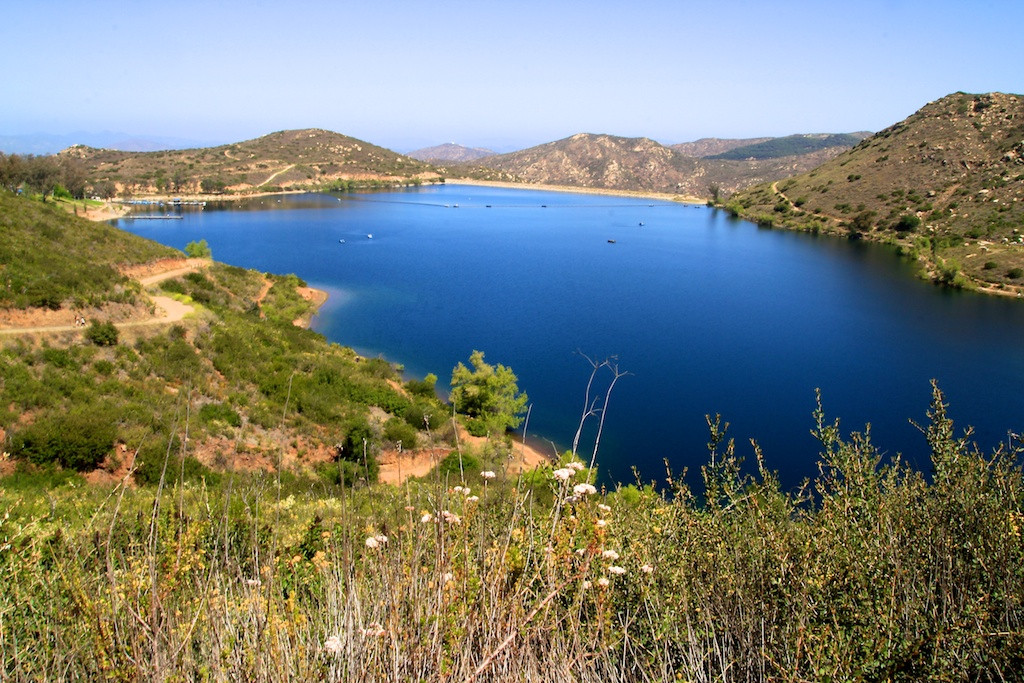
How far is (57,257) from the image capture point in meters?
18.7

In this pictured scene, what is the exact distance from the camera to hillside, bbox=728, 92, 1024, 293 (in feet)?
143

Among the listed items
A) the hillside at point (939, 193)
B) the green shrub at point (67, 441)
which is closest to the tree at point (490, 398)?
the green shrub at point (67, 441)

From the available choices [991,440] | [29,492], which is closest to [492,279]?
[991,440]

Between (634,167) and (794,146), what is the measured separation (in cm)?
5417

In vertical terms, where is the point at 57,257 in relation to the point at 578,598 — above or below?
above

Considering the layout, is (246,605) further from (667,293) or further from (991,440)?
(667,293)

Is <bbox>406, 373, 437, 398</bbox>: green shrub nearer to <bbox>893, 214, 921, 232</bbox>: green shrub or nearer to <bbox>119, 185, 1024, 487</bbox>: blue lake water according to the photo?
<bbox>119, 185, 1024, 487</bbox>: blue lake water

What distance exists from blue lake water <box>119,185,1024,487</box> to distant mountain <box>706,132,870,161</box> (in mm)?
104339

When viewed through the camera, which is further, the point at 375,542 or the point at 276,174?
the point at 276,174

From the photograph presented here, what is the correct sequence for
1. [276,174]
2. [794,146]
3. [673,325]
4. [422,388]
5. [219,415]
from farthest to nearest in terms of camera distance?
[794,146] < [276,174] < [673,325] < [422,388] < [219,415]

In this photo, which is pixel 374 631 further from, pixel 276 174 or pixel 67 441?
pixel 276 174

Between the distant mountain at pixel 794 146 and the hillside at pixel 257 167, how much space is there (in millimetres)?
86124

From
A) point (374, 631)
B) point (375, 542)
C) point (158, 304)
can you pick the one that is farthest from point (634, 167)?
point (374, 631)

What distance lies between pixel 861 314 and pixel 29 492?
37.2m
